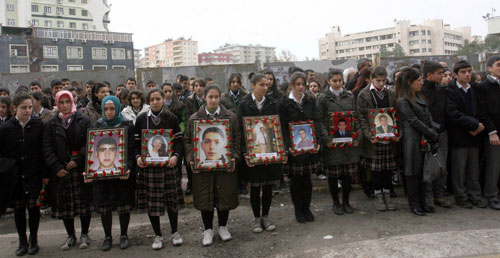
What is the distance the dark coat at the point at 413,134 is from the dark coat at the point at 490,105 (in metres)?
0.99

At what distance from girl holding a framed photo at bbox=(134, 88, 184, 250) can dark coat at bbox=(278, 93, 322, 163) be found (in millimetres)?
1564

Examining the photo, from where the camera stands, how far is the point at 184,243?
213 inches

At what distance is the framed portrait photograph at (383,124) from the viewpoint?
19.0 feet

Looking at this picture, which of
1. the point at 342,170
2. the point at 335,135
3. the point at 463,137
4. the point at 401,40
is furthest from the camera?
the point at 401,40

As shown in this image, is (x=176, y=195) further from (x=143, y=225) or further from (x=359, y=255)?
(x=359, y=255)

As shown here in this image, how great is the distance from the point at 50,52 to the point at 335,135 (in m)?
62.9

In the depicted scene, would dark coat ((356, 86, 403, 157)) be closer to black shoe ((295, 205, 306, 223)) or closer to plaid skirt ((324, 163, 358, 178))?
plaid skirt ((324, 163, 358, 178))

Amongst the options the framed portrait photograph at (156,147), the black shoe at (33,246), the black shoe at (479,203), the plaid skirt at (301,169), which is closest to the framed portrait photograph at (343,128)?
the plaid skirt at (301,169)

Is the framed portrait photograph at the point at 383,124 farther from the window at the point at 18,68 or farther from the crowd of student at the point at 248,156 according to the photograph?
the window at the point at 18,68

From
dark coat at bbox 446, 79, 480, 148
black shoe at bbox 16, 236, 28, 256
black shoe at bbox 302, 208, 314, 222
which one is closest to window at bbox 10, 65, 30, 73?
black shoe at bbox 16, 236, 28, 256

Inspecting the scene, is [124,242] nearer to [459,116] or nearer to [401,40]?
[459,116]

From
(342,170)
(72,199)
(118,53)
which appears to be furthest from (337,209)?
(118,53)

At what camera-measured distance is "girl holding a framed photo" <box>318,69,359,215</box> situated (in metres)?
5.87

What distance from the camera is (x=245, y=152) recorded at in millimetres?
5441
